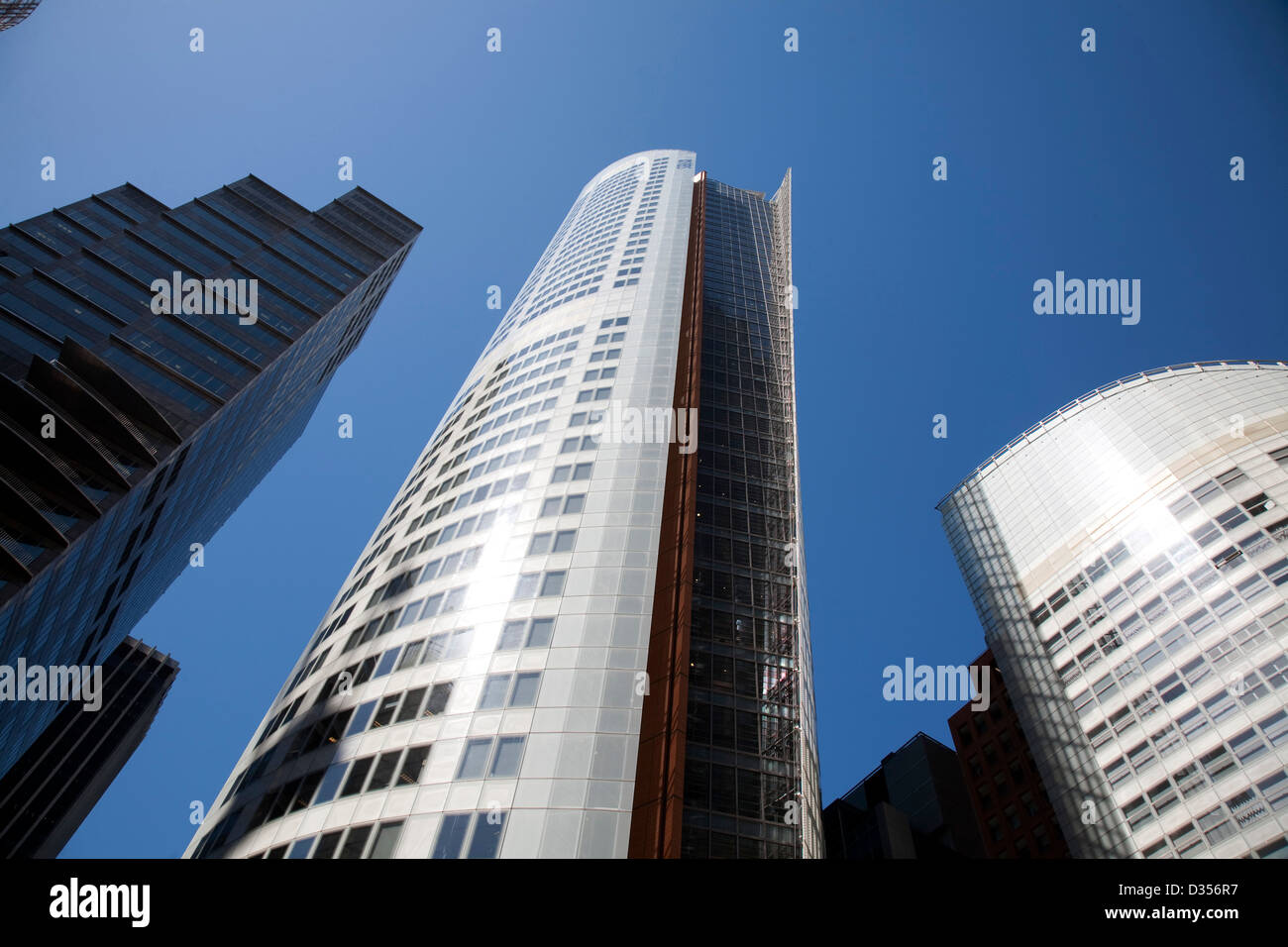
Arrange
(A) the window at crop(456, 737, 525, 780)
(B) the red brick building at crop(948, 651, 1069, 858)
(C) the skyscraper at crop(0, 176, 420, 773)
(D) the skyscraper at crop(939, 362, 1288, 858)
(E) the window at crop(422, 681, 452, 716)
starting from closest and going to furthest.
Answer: (A) the window at crop(456, 737, 525, 780)
(E) the window at crop(422, 681, 452, 716)
(C) the skyscraper at crop(0, 176, 420, 773)
(D) the skyscraper at crop(939, 362, 1288, 858)
(B) the red brick building at crop(948, 651, 1069, 858)

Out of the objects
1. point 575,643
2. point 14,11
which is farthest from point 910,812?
point 14,11

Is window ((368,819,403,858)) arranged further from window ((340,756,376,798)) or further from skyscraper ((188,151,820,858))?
window ((340,756,376,798))

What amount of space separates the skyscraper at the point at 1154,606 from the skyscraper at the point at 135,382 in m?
70.4

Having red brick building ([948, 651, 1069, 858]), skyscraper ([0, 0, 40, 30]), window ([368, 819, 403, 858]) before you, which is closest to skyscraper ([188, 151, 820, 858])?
window ([368, 819, 403, 858])

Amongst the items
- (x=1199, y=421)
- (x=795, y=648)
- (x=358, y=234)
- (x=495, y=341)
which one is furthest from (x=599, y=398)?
(x=358, y=234)

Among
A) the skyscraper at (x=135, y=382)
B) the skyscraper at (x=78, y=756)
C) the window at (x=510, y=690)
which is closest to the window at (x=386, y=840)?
the window at (x=510, y=690)

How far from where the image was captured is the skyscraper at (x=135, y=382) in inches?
1864

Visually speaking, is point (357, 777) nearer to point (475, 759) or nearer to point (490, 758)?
point (475, 759)

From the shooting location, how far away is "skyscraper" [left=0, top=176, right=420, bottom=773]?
47344 millimetres

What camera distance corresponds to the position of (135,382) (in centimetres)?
5919

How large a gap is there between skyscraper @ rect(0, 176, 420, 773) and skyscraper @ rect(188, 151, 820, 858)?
15.8m
